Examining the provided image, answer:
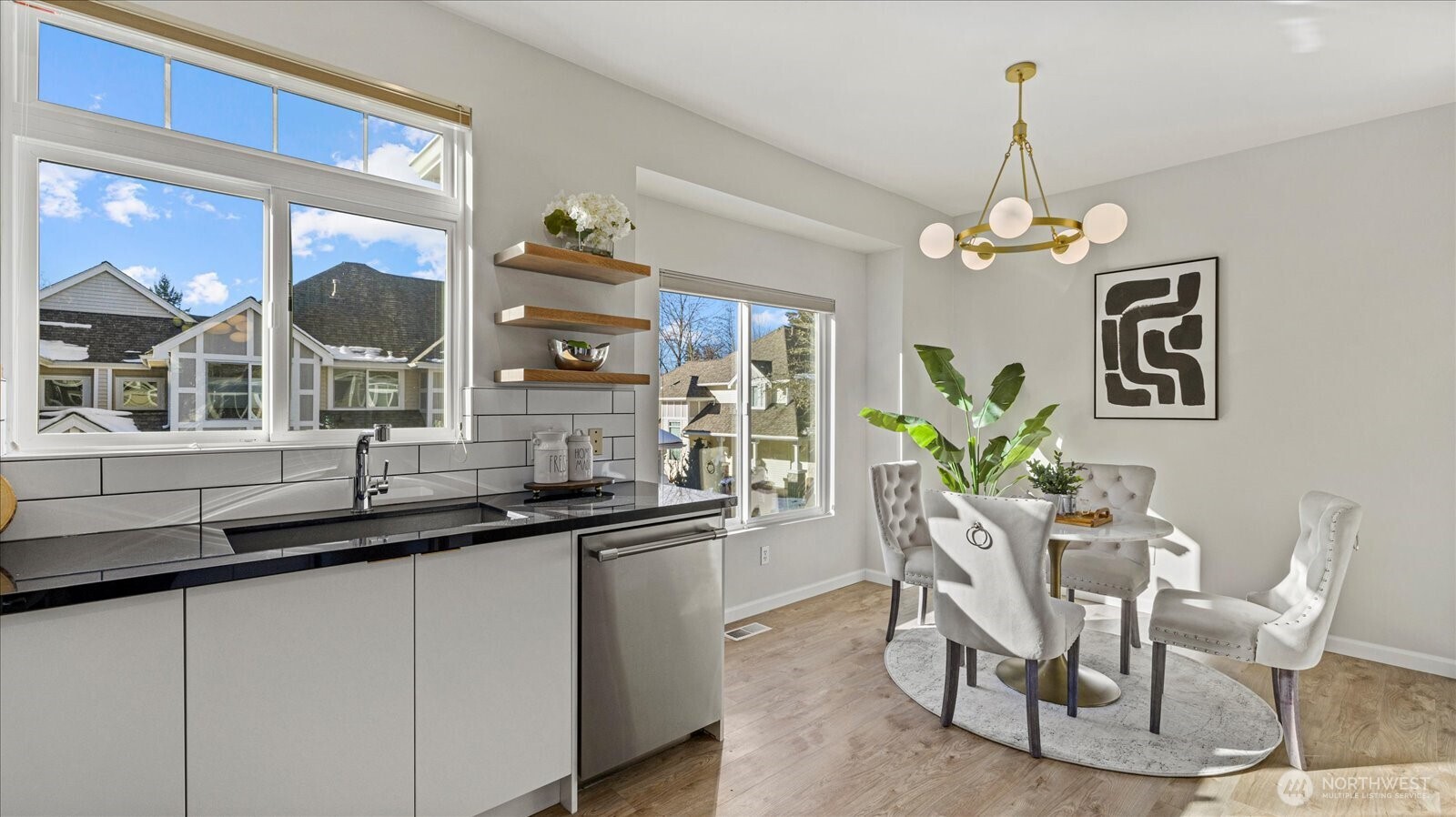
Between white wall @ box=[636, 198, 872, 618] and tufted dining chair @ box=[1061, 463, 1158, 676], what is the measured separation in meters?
1.45

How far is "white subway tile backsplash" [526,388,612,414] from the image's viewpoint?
261 cm

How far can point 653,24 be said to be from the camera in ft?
8.07

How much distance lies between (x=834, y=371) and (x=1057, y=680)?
2246mm

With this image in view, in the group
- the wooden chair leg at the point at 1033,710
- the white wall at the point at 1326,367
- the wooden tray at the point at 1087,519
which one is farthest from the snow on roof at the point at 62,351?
the white wall at the point at 1326,367

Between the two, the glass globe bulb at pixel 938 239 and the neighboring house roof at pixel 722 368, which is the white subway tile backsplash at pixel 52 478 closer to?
the neighboring house roof at pixel 722 368

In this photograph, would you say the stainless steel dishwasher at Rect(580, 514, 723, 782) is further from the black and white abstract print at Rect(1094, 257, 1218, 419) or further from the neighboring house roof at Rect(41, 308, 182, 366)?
the black and white abstract print at Rect(1094, 257, 1218, 419)

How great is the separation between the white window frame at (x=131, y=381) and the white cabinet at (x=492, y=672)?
0.90 m

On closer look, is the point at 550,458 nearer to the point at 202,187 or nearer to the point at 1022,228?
the point at 202,187

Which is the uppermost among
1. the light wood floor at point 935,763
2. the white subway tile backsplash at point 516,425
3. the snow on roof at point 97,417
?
the snow on roof at point 97,417

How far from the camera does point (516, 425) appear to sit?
2.54 metres

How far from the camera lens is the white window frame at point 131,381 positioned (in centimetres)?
183

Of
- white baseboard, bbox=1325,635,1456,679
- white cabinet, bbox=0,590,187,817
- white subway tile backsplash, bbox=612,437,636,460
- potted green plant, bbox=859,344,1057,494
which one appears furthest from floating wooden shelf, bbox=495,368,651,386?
white baseboard, bbox=1325,635,1456,679

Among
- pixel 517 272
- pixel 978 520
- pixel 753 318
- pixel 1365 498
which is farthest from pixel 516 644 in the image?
pixel 1365 498

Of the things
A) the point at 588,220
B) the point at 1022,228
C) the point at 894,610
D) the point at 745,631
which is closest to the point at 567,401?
the point at 588,220
